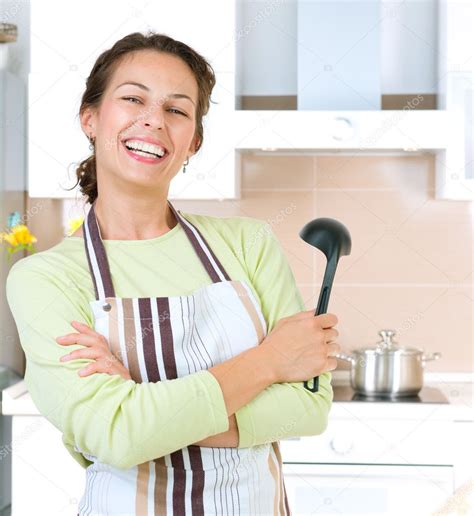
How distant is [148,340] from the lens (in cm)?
112

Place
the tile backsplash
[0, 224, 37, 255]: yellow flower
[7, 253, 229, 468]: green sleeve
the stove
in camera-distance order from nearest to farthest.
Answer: [7, 253, 229, 468]: green sleeve
the stove
[0, 224, 37, 255]: yellow flower
the tile backsplash

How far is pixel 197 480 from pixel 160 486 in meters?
0.05

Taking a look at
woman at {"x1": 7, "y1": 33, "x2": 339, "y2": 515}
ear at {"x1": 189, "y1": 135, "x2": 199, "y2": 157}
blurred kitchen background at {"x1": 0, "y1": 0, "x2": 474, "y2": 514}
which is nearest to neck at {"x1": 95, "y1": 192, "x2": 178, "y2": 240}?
woman at {"x1": 7, "y1": 33, "x2": 339, "y2": 515}

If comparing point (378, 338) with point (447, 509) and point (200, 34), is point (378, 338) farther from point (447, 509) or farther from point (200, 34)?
point (447, 509)

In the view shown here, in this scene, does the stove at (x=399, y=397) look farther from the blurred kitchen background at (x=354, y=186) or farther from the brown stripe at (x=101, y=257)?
the brown stripe at (x=101, y=257)

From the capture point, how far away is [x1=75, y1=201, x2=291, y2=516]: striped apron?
1.08m

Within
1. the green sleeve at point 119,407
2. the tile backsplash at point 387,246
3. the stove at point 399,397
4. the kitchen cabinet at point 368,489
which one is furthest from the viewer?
the tile backsplash at point 387,246

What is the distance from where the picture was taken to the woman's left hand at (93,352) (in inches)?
41.1

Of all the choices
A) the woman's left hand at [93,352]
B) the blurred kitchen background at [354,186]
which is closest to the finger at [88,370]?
the woman's left hand at [93,352]

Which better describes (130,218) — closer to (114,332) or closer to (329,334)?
(114,332)

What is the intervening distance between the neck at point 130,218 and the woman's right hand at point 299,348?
0.22m

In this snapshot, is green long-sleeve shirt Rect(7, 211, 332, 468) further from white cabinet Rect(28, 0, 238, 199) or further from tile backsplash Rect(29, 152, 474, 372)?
tile backsplash Rect(29, 152, 474, 372)

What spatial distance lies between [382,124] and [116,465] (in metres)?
1.37

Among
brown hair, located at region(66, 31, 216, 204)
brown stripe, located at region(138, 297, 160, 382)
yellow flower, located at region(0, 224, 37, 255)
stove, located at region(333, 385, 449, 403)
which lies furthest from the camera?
yellow flower, located at region(0, 224, 37, 255)
